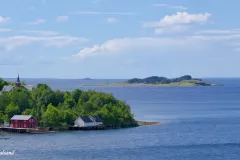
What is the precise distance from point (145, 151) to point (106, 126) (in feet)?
95.3

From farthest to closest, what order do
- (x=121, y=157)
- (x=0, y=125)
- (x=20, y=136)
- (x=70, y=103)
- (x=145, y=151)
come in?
(x=70, y=103)
(x=0, y=125)
(x=20, y=136)
(x=145, y=151)
(x=121, y=157)

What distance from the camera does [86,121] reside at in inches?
3713

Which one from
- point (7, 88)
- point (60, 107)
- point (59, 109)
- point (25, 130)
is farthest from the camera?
point (7, 88)

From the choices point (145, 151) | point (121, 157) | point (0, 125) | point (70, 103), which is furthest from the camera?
point (70, 103)

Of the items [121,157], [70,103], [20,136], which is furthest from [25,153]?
[70,103]

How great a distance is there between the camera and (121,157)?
207 feet

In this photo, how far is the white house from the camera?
93.9m

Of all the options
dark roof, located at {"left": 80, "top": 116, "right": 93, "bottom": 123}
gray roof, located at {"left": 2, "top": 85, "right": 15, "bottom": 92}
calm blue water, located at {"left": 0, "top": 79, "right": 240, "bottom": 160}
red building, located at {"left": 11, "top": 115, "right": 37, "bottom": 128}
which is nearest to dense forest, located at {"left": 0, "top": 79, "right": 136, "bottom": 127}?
red building, located at {"left": 11, "top": 115, "right": 37, "bottom": 128}

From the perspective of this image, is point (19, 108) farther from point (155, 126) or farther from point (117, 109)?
point (155, 126)

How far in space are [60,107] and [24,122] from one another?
10.0m

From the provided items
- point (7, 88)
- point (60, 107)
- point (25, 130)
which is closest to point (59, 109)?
point (60, 107)

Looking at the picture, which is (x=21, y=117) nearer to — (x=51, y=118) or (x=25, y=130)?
(x=25, y=130)

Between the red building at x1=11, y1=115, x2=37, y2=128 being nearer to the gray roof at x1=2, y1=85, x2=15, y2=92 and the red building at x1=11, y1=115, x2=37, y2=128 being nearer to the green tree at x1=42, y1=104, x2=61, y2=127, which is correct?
the green tree at x1=42, y1=104, x2=61, y2=127

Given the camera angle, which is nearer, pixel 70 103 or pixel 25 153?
pixel 25 153
